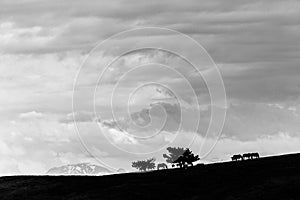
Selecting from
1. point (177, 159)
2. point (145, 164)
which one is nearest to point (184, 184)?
point (177, 159)

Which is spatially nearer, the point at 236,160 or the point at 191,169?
the point at 191,169

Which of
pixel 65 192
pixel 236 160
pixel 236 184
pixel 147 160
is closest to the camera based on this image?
pixel 236 184

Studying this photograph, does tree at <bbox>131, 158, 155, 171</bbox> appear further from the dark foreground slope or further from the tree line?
the dark foreground slope

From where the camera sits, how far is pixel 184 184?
274 feet

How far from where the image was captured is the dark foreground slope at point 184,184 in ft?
250

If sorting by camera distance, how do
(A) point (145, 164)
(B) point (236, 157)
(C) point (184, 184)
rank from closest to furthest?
(C) point (184, 184), (B) point (236, 157), (A) point (145, 164)

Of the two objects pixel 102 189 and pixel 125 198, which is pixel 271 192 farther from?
pixel 102 189

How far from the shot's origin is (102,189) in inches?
3337

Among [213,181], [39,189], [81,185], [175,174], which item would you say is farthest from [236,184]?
[39,189]

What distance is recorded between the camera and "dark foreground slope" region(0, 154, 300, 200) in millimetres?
76188

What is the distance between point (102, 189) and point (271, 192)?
2251 centimetres

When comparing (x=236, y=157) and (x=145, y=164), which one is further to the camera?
(x=145, y=164)

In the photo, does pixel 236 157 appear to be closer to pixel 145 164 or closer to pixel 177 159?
pixel 177 159

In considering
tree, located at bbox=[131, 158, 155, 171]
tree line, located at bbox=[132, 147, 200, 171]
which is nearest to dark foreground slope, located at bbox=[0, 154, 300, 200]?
tree line, located at bbox=[132, 147, 200, 171]
